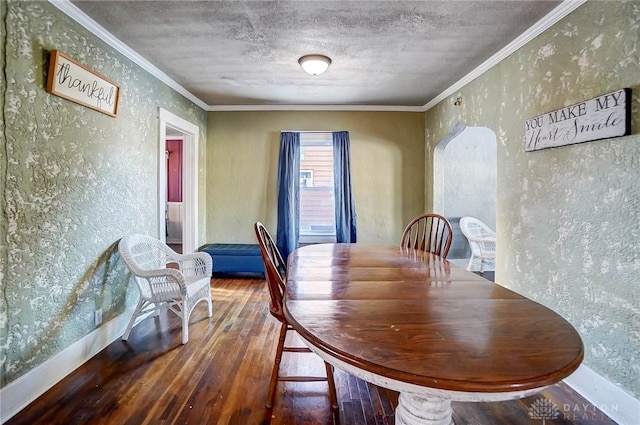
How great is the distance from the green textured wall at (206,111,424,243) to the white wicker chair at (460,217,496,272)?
0.70 m

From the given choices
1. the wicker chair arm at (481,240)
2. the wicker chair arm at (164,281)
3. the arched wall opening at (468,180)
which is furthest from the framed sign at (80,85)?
the wicker chair arm at (481,240)

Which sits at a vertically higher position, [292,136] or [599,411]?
[292,136]

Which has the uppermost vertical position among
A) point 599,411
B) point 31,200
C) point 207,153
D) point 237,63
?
point 237,63

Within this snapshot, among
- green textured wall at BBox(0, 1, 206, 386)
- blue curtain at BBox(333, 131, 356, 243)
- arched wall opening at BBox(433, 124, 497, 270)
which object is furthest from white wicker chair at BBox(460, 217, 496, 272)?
green textured wall at BBox(0, 1, 206, 386)

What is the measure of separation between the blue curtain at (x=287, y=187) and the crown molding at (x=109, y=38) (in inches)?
58.1

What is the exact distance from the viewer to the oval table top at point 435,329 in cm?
76

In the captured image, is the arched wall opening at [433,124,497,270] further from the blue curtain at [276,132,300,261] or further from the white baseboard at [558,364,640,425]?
the white baseboard at [558,364,640,425]

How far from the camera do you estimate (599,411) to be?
173 centimetres

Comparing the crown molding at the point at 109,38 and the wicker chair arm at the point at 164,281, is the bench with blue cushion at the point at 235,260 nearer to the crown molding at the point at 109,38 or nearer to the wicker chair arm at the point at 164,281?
the wicker chair arm at the point at 164,281

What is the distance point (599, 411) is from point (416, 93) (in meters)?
3.28

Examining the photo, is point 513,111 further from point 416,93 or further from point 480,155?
point 480,155

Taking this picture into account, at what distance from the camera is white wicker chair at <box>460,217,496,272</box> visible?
414 cm

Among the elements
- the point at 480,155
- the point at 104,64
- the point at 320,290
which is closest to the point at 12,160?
the point at 104,64

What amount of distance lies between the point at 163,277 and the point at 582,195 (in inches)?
113
